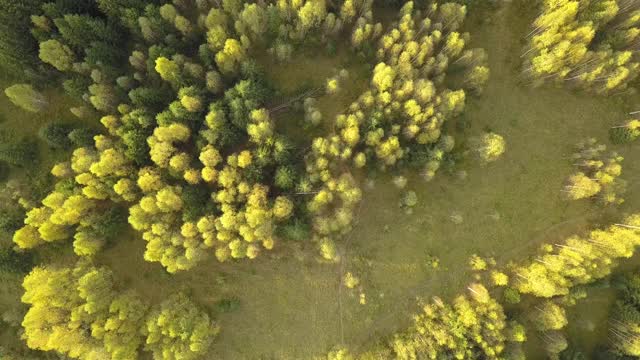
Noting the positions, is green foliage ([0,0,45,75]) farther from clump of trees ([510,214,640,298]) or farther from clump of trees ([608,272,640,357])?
clump of trees ([608,272,640,357])

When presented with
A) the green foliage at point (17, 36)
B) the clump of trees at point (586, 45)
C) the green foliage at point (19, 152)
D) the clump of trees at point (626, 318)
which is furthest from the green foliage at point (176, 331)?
the clump of trees at point (626, 318)

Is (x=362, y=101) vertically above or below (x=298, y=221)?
above

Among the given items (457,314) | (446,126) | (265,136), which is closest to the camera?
(265,136)

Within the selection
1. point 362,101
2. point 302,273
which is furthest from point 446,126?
point 302,273

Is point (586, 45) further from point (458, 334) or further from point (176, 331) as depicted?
point (176, 331)

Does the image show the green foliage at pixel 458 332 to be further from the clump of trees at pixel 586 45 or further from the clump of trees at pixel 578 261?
the clump of trees at pixel 586 45

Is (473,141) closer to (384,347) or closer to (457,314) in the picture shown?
(457,314)

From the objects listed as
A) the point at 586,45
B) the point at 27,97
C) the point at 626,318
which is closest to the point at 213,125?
the point at 27,97
